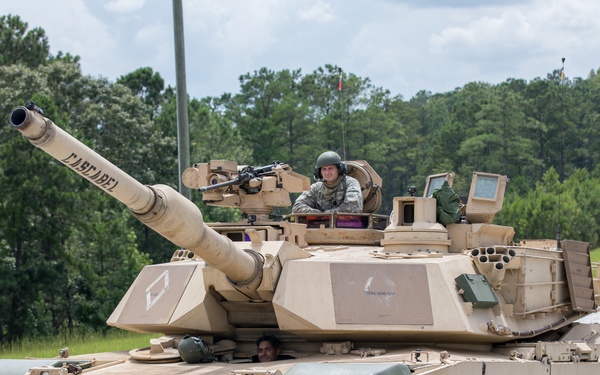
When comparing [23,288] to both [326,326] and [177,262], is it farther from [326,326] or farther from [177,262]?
[326,326]

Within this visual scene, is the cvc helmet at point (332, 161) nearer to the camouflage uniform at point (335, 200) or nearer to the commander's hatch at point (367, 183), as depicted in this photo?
the camouflage uniform at point (335, 200)

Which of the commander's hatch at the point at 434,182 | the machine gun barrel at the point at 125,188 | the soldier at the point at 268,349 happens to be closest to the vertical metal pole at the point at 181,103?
the commander's hatch at the point at 434,182

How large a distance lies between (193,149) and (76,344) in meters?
15.6

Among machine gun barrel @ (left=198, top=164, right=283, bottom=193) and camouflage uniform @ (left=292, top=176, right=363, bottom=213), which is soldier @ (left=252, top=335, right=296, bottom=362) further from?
camouflage uniform @ (left=292, top=176, right=363, bottom=213)

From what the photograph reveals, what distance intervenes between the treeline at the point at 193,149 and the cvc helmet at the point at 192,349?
641 centimetres

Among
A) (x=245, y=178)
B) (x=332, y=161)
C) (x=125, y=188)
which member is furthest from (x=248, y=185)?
(x=125, y=188)

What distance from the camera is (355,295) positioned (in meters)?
14.6

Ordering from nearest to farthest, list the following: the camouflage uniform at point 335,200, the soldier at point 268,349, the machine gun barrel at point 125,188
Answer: the machine gun barrel at point 125,188, the soldier at point 268,349, the camouflage uniform at point 335,200

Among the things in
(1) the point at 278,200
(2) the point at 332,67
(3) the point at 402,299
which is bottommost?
(3) the point at 402,299

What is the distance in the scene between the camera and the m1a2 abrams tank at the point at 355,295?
14.2 meters

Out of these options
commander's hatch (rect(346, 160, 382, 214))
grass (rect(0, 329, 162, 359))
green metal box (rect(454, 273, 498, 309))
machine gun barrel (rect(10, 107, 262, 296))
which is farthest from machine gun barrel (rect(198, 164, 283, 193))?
grass (rect(0, 329, 162, 359))

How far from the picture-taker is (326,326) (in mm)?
14320

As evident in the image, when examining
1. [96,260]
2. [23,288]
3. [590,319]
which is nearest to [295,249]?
[590,319]

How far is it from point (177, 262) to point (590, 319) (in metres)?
8.50
